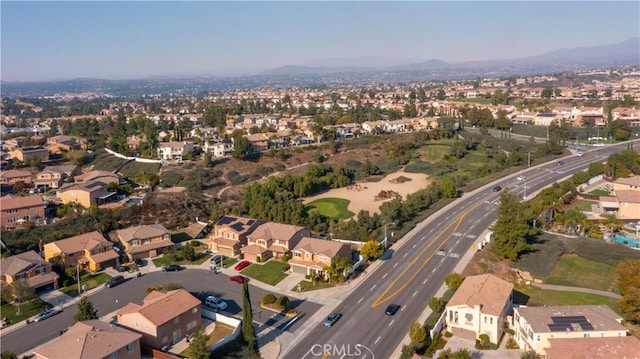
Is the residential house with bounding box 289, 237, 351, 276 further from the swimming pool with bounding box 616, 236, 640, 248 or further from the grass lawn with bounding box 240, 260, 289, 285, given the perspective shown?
the swimming pool with bounding box 616, 236, 640, 248

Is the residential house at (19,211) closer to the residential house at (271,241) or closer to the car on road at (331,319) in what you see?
the residential house at (271,241)

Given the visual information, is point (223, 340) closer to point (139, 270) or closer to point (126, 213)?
point (139, 270)

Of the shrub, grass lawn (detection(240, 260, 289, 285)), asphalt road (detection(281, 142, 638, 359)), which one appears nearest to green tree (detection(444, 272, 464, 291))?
asphalt road (detection(281, 142, 638, 359))

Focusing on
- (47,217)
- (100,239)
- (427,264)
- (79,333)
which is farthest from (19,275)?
(427,264)

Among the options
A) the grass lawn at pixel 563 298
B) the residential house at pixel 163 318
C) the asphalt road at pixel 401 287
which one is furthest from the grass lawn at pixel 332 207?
the residential house at pixel 163 318

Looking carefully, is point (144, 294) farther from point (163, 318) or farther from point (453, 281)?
point (453, 281)

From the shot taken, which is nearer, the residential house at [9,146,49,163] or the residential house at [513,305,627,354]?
the residential house at [513,305,627,354]

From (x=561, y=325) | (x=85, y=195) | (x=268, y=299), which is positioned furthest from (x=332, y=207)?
(x=561, y=325)
